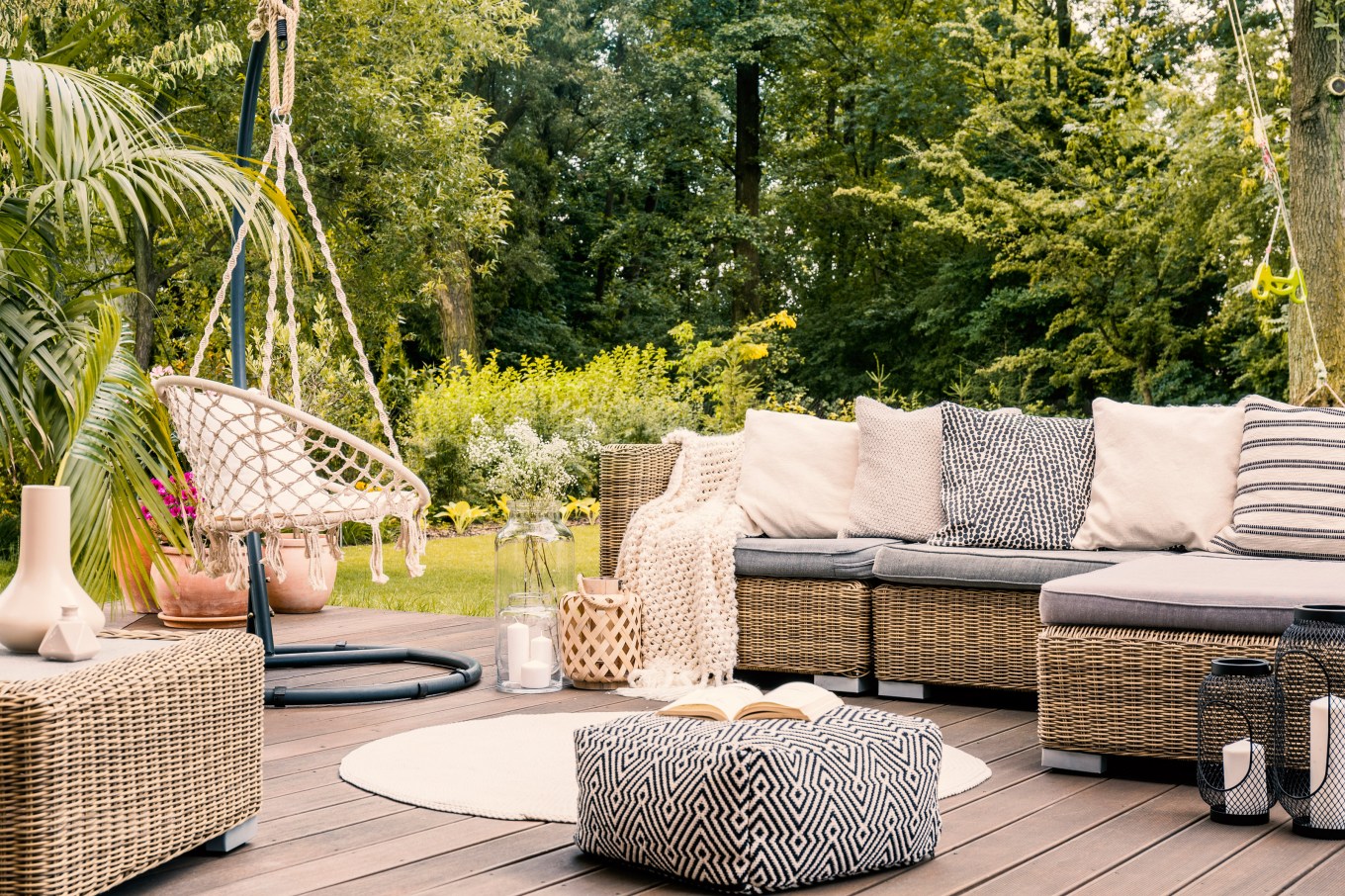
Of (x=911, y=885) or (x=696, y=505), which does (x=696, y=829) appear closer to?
(x=911, y=885)

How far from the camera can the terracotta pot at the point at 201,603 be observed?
5.00 m

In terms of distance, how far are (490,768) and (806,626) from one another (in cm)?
138

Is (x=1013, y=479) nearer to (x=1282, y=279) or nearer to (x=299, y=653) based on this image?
(x=1282, y=279)

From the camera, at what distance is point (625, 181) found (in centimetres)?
1510

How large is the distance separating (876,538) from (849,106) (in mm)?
11945

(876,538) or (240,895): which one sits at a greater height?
(876,538)

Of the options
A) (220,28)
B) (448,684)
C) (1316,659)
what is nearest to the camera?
(1316,659)

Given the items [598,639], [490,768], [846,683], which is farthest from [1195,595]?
[598,639]

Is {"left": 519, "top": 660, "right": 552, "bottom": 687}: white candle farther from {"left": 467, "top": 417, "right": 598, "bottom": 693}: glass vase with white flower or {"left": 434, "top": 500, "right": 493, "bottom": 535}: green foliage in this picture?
{"left": 434, "top": 500, "right": 493, "bottom": 535}: green foliage

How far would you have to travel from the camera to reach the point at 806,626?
405 cm

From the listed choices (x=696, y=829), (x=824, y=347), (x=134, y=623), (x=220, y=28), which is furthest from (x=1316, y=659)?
(x=824, y=347)

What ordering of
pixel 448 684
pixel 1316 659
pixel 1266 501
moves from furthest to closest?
pixel 448 684
pixel 1266 501
pixel 1316 659

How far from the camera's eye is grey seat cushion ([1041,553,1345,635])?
2865 mm

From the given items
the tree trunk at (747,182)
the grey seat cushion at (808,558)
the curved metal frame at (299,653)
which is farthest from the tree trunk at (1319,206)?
the tree trunk at (747,182)
